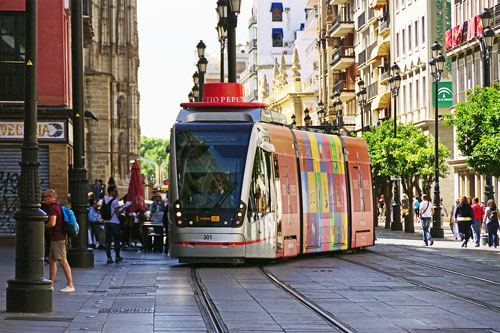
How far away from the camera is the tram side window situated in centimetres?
2452

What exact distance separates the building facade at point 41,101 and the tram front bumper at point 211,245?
10764mm

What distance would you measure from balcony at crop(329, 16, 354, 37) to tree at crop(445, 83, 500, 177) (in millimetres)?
57237

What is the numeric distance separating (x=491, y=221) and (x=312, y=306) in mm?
20932

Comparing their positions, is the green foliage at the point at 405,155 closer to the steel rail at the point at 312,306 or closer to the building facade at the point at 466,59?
the building facade at the point at 466,59

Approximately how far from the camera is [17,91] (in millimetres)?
35406

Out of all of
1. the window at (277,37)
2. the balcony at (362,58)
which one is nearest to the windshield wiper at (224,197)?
the balcony at (362,58)

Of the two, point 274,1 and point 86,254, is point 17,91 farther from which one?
point 274,1

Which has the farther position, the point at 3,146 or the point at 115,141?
the point at 115,141

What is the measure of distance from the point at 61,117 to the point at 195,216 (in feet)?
37.5

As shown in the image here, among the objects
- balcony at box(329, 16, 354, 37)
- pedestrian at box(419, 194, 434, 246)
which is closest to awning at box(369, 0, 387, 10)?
balcony at box(329, 16, 354, 37)

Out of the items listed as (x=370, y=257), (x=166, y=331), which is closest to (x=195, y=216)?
(x=370, y=257)

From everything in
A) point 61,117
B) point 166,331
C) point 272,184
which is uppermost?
point 61,117

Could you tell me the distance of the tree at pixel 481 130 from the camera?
113 feet

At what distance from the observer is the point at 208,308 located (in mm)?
15961
